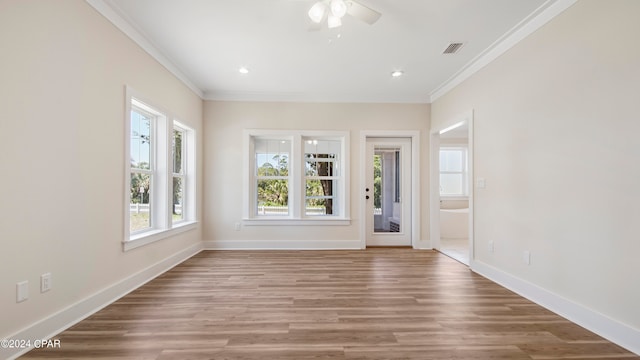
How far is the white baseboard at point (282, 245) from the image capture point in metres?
4.75

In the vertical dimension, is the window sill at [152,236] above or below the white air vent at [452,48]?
below

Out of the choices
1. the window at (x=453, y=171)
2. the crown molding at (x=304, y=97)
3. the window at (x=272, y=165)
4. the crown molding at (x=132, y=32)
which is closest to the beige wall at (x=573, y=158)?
the crown molding at (x=304, y=97)

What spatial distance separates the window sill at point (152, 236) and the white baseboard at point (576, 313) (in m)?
4.02

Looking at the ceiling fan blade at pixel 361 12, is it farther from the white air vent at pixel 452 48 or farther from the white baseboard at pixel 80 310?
the white baseboard at pixel 80 310

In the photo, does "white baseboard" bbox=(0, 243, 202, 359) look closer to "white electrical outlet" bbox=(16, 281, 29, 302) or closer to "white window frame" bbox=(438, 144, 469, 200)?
"white electrical outlet" bbox=(16, 281, 29, 302)

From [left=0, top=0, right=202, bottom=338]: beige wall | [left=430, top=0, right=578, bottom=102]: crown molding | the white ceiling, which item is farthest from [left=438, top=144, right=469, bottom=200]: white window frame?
[left=0, top=0, right=202, bottom=338]: beige wall

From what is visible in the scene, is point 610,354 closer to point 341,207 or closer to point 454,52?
point 454,52

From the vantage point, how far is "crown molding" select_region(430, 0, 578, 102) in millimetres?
2396

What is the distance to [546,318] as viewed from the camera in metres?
2.30

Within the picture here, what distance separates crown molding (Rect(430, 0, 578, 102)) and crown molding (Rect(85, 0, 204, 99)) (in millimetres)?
3856

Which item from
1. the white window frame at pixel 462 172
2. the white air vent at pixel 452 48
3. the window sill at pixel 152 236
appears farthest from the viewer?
the white window frame at pixel 462 172

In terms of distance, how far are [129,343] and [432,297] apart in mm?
2575

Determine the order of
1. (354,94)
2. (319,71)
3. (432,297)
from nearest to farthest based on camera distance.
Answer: (432,297)
(319,71)
(354,94)

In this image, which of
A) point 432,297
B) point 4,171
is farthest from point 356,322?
point 4,171
